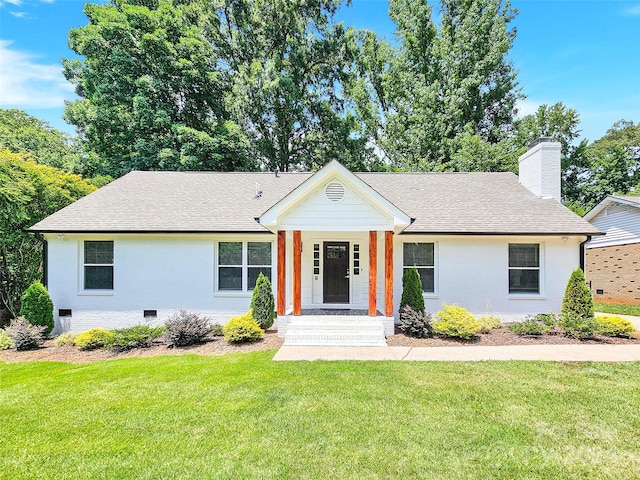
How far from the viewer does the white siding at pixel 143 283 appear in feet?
35.8

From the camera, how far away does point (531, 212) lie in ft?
38.5

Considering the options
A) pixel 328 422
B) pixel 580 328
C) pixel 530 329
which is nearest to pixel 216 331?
pixel 328 422

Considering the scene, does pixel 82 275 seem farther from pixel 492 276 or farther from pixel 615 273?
pixel 615 273

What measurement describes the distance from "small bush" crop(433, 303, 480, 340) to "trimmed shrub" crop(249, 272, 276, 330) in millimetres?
4651

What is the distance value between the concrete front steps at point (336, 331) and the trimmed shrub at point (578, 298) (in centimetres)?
580

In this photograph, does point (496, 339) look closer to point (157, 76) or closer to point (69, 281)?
point (69, 281)

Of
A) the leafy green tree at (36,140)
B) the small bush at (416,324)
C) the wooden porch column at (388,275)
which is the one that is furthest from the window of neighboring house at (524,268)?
the leafy green tree at (36,140)

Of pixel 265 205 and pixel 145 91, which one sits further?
pixel 145 91

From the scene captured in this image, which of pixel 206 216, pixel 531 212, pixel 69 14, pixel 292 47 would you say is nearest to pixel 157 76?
pixel 69 14

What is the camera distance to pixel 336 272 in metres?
11.4

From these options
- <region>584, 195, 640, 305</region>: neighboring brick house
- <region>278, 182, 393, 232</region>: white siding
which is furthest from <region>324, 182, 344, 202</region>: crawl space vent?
<region>584, 195, 640, 305</region>: neighboring brick house

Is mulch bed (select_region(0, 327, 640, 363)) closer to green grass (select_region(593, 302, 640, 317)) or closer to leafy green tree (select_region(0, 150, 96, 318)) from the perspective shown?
leafy green tree (select_region(0, 150, 96, 318))

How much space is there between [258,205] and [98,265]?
5.57 metres

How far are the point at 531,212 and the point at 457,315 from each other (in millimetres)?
5387
